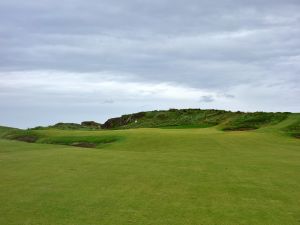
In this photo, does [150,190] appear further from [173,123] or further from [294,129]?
[173,123]

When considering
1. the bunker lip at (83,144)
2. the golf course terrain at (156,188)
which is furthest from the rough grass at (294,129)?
the bunker lip at (83,144)

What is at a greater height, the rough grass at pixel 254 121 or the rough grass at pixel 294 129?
the rough grass at pixel 254 121

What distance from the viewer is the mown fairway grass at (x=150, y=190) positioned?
962 centimetres

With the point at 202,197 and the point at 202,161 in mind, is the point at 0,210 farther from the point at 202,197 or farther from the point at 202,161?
the point at 202,161

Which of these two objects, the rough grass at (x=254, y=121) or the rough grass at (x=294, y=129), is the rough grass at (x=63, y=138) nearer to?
the rough grass at (x=294, y=129)

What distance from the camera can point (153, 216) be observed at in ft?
31.6

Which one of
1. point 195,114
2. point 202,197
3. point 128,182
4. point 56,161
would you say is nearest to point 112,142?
point 56,161

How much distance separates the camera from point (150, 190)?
12586 mm

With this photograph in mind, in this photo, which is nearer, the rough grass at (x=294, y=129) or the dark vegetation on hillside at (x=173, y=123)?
the rough grass at (x=294, y=129)

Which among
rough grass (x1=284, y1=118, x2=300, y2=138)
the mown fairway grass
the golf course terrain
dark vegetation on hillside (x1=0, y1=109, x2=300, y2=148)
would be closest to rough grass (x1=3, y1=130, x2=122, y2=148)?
dark vegetation on hillside (x1=0, y1=109, x2=300, y2=148)

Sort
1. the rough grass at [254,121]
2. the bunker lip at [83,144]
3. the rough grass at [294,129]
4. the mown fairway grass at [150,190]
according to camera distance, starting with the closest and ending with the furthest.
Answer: the mown fairway grass at [150,190] → the bunker lip at [83,144] → the rough grass at [294,129] → the rough grass at [254,121]

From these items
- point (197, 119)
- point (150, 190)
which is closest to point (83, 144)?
point (150, 190)

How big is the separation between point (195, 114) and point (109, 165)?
4400 centimetres

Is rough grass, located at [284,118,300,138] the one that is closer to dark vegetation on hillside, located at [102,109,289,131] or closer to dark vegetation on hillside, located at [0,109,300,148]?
dark vegetation on hillside, located at [0,109,300,148]
